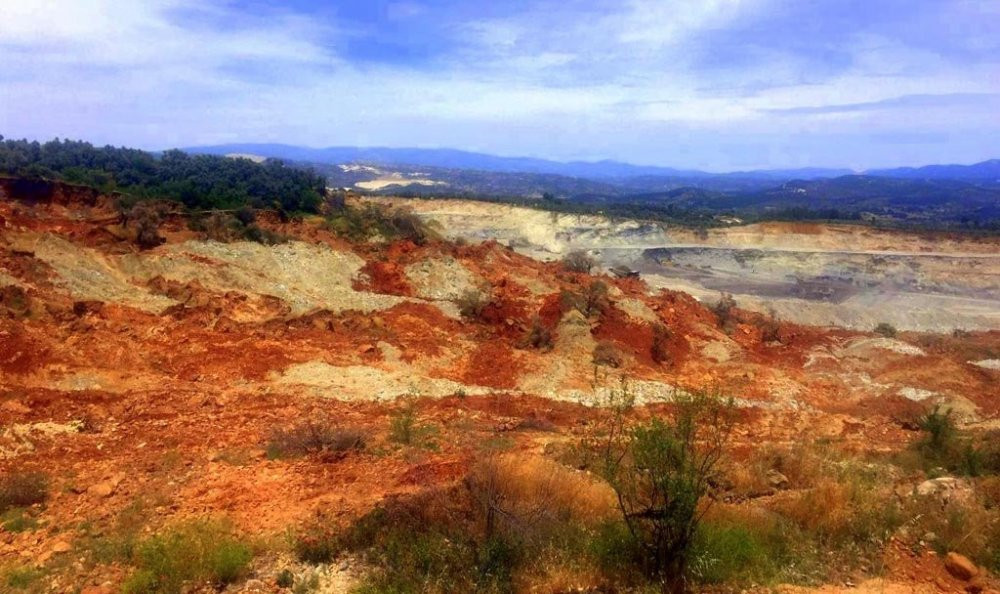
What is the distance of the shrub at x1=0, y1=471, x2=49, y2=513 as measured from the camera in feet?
25.8

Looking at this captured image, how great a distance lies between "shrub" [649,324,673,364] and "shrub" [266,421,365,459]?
41.3ft

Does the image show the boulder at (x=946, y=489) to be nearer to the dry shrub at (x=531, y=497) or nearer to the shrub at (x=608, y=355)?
the dry shrub at (x=531, y=497)

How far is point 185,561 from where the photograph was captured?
6.18 m

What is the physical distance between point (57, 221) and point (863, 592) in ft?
85.3

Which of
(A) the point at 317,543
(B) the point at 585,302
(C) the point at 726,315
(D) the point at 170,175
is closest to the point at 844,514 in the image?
(A) the point at 317,543

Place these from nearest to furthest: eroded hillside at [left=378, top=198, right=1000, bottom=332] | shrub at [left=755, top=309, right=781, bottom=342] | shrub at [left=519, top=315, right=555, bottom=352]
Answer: shrub at [left=519, top=315, right=555, bottom=352] → shrub at [left=755, top=309, right=781, bottom=342] → eroded hillside at [left=378, top=198, right=1000, bottom=332]

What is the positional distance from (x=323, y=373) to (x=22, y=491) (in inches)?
308

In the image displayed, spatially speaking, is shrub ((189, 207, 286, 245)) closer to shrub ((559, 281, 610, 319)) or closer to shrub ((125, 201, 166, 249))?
shrub ((125, 201, 166, 249))

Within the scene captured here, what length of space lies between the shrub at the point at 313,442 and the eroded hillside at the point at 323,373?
0.22 metres

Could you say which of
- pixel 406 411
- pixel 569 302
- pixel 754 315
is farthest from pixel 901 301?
pixel 406 411

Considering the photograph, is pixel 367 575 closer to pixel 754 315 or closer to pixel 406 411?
pixel 406 411

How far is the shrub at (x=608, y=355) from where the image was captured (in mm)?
19250

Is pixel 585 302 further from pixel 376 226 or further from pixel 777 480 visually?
pixel 376 226

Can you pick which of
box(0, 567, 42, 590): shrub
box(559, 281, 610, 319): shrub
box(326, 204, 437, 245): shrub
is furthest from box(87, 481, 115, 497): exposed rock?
box(326, 204, 437, 245): shrub
